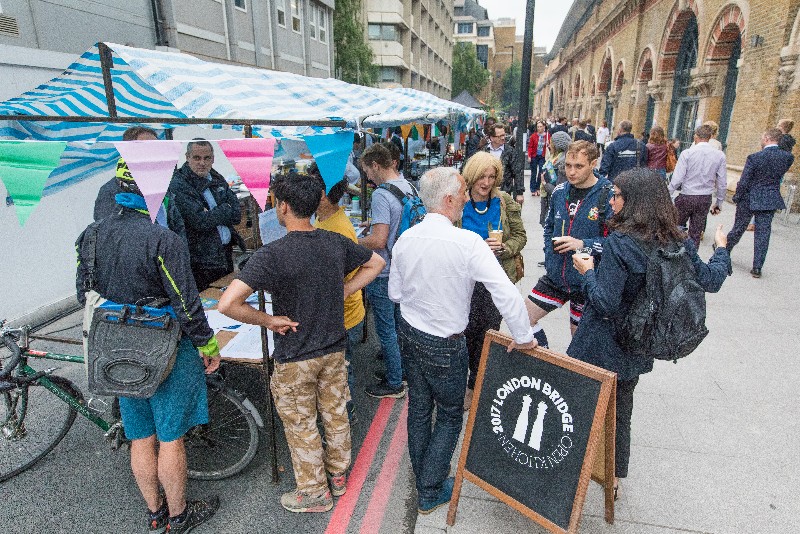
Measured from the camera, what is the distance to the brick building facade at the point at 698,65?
30.7ft

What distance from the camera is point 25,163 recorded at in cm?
243

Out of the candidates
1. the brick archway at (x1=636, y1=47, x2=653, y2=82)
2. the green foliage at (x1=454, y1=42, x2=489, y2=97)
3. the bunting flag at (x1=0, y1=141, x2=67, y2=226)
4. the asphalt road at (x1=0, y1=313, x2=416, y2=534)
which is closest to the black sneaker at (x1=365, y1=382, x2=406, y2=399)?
the asphalt road at (x1=0, y1=313, x2=416, y2=534)

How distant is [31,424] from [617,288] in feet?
13.0

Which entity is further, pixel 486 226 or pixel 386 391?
pixel 386 391

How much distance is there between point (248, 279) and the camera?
241 cm

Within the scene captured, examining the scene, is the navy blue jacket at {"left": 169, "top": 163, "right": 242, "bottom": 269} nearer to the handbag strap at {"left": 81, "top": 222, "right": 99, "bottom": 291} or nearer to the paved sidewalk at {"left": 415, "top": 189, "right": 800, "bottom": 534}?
the handbag strap at {"left": 81, "top": 222, "right": 99, "bottom": 291}

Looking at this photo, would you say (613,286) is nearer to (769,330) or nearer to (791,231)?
(769,330)

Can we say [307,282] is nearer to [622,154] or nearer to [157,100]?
[157,100]

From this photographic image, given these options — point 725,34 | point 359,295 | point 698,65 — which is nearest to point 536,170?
point 698,65

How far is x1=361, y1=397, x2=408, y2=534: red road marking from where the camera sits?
2.82 metres

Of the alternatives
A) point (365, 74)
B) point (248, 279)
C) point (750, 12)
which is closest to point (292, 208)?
point (248, 279)

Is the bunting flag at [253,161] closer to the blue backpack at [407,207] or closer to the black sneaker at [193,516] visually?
the blue backpack at [407,207]

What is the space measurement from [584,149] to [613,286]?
1306mm

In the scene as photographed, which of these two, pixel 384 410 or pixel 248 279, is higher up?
pixel 248 279
